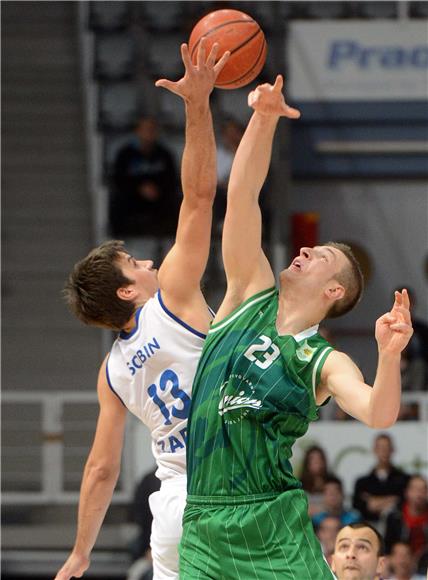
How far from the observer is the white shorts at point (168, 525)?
5.20 m

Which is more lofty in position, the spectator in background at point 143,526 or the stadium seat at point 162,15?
the stadium seat at point 162,15

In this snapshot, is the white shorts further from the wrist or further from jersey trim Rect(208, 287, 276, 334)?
the wrist

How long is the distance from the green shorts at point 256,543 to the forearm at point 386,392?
1.87ft

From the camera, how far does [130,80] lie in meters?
16.2

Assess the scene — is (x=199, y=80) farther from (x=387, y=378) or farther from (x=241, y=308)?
(x=387, y=378)

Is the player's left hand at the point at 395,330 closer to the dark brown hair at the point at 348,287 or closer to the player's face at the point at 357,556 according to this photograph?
the dark brown hair at the point at 348,287

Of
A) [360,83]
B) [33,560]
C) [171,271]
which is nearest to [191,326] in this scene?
[171,271]

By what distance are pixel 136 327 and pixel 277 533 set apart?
3.97 ft

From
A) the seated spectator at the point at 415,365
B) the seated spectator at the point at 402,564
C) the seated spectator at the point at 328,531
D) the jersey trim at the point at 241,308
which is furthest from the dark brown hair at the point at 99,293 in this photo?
the seated spectator at the point at 415,365

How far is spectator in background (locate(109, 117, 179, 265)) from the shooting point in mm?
13898

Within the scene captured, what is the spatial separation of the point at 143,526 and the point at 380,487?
2.13m

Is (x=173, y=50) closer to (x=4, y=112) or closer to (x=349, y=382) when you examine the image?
(x=4, y=112)

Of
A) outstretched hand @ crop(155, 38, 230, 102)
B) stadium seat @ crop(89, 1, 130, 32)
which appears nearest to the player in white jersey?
outstretched hand @ crop(155, 38, 230, 102)

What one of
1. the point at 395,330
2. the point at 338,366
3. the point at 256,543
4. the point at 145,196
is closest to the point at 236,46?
the point at 338,366
